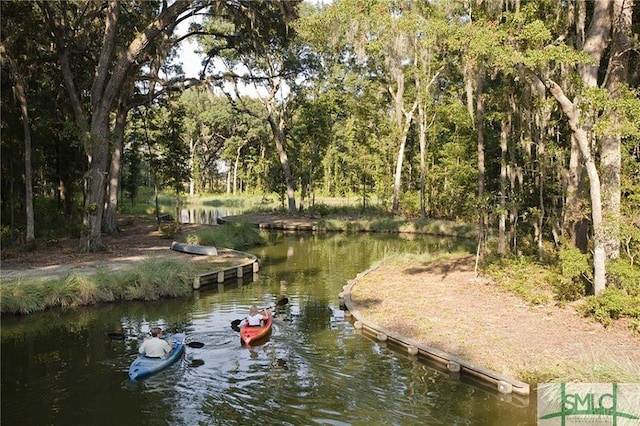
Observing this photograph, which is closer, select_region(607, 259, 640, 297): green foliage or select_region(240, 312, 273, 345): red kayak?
select_region(607, 259, 640, 297): green foliage

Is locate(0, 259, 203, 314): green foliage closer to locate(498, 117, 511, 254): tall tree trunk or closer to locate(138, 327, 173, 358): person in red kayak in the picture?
locate(138, 327, 173, 358): person in red kayak

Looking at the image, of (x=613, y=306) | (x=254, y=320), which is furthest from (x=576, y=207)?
(x=254, y=320)

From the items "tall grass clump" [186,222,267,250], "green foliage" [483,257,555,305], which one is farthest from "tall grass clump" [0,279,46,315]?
"green foliage" [483,257,555,305]

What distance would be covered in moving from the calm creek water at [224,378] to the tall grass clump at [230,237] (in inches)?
405

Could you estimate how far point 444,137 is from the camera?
40.8 metres

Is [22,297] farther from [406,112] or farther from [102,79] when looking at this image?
[406,112]

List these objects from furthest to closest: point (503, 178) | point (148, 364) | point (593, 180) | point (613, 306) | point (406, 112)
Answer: point (406, 112) < point (503, 178) < point (593, 180) < point (613, 306) < point (148, 364)

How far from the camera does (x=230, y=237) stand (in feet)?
97.8

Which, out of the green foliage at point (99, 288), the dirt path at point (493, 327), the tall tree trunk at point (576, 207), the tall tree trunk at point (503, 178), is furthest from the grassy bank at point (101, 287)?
the tall tree trunk at point (576, 207)

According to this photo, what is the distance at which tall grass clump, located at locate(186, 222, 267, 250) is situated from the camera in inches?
1077

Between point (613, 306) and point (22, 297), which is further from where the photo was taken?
point (22, 297)

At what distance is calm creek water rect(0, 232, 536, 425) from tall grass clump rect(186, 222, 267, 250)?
10.3m

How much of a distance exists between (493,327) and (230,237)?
1973 centimetres

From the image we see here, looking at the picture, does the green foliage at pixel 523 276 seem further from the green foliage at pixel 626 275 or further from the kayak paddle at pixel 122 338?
the kayak paddle at pixel 122 338
